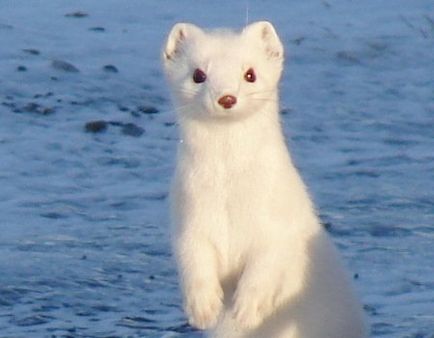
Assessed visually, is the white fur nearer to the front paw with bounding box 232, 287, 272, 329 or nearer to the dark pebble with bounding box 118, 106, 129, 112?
the front paw with bounding box 232, 287, 272, 329

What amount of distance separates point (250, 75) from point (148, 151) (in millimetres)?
4191

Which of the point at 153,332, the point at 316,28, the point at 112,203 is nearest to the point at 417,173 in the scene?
the point at 112,203

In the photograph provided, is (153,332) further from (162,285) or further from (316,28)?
(316,28)

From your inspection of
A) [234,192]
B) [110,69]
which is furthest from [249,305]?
[110,69]

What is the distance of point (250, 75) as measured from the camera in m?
7.08

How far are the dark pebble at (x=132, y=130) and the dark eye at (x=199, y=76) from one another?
14.9ft

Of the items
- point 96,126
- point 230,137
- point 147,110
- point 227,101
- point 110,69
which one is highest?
point 227,101

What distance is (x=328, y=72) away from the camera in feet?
44.0

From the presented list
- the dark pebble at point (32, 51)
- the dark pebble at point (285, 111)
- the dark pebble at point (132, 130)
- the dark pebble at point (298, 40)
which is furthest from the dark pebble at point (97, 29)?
the dark pebble at point (132, 130)

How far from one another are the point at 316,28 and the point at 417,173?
435 cm

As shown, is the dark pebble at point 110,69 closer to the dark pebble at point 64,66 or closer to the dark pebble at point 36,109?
the dark pebble at point 64,66

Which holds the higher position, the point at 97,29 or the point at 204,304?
the point at 204,304

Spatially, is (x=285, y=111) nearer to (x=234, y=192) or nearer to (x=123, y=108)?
(x=123, y=108)

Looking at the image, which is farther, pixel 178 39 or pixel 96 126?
pixel 96 126
